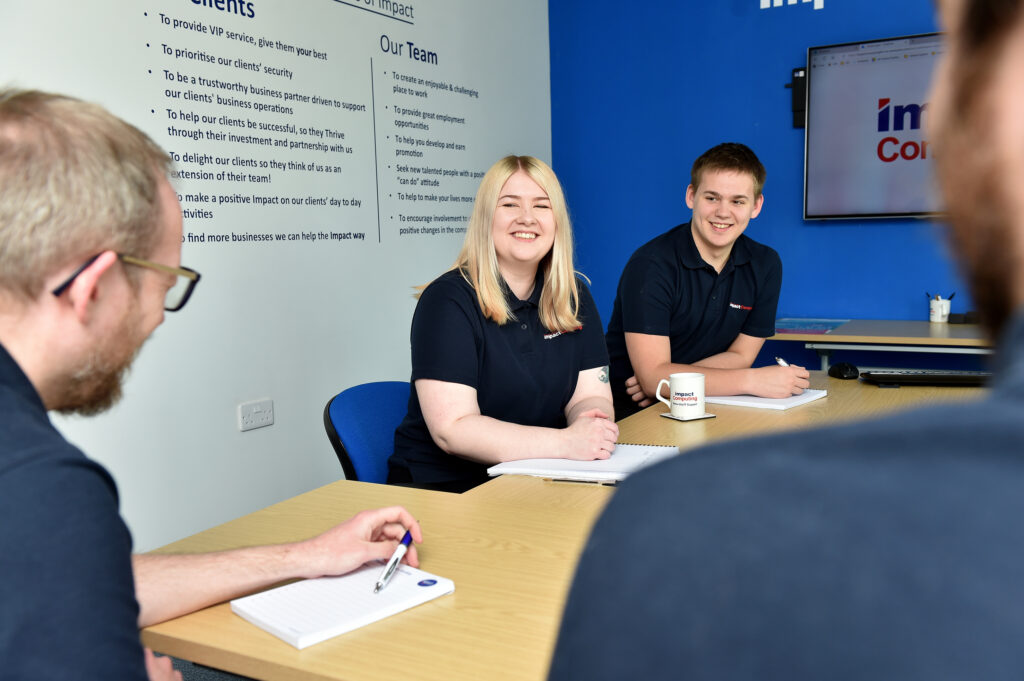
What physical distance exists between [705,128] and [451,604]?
393cm

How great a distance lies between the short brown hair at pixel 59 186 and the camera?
0.77 meters

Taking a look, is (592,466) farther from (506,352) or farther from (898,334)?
(898,334)

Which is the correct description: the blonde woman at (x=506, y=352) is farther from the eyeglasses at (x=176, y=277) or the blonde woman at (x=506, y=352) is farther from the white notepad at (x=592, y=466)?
the eyeglasses at (x=176, y=277)

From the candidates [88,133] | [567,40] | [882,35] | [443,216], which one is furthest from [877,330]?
[88,133]

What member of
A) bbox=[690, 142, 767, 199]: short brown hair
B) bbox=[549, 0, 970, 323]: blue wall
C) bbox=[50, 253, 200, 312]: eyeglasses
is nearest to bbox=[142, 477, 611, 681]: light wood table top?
bbox=[50, 253, 200, 312]: eyeglasses

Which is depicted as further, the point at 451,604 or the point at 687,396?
the point at 687,396

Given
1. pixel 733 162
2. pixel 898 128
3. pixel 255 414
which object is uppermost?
pixel 898 128

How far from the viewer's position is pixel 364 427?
213 centimetres

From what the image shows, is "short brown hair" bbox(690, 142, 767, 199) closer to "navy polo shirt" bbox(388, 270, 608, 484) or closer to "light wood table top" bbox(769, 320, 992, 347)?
"light wood table top" bbox(769, 320, 992, 347)

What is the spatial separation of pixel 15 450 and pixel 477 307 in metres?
1.47

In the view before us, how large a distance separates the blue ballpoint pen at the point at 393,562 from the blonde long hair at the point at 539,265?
3.08 ft

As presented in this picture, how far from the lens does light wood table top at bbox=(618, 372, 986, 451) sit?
2.04 metres

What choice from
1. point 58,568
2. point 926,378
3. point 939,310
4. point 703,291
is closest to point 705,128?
point 939,310

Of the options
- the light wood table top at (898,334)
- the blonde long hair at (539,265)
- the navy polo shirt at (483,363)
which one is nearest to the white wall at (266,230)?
the navy polo shirt at (483,363)
